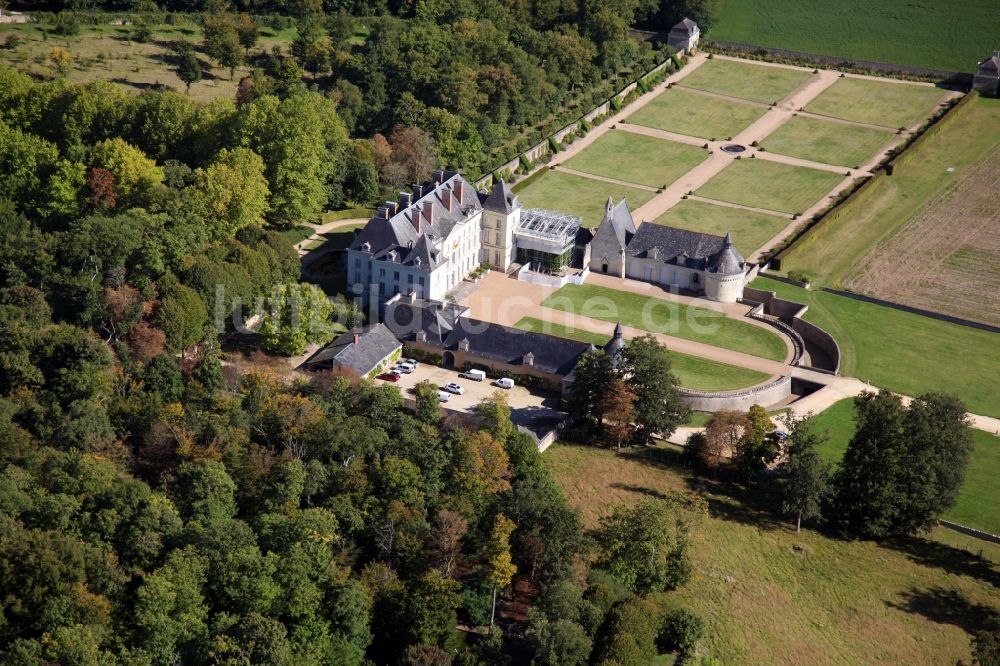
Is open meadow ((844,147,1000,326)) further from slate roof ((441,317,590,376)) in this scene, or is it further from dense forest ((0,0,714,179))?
dense forest ((0,0,714,179))

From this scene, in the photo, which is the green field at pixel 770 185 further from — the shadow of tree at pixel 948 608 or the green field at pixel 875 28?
the shadow of tree at pixel 948 608

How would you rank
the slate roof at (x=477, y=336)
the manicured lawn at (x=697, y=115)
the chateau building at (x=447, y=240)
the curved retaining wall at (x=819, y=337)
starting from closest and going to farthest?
the slate roof at (x=477, y=336)
the curved retaining wall at (x=819, y=337)
the chateau building at (x=447, y=240)
the manicured lawn at (x=697, y=115)

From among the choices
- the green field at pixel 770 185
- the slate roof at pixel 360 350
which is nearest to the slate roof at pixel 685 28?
the green field at pixel 770 185

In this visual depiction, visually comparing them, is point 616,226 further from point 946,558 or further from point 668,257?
point 946,558

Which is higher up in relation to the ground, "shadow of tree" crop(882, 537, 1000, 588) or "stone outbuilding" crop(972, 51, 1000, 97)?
"stone outbuilding" crop(972, 51, 1000, 97)

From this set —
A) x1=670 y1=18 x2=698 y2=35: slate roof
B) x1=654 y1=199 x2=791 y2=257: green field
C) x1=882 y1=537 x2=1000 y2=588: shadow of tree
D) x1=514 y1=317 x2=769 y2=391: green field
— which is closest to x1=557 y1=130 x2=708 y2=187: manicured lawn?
x1=654 y1=199 x2=791 y2=257: green field

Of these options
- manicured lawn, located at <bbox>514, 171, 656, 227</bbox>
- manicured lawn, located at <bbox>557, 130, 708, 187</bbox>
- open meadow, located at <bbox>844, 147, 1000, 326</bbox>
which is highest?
manicured lawn, located at <bbox>557, 130, 708, 187</bbox>

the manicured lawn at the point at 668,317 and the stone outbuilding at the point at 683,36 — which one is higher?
the stone outbuilding at the point at 683,36
